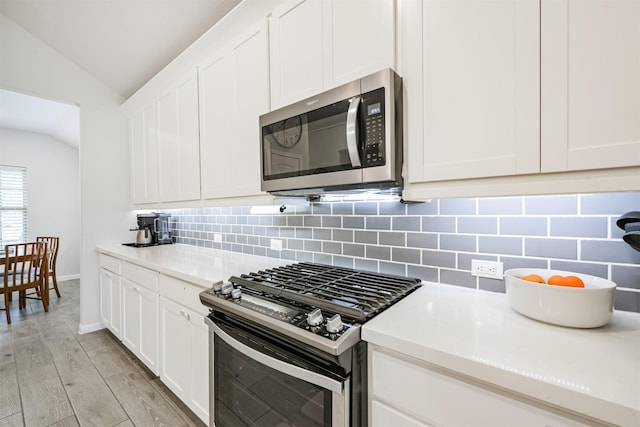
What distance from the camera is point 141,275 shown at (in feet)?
7.12

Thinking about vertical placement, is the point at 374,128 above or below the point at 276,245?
above

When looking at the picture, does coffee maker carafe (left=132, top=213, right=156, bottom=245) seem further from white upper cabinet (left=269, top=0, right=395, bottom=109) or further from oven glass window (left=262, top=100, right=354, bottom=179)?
white upper cabinet (left=269, top=0, right=395, bottom=109)

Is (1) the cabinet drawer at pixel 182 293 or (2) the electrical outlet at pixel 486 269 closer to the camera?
(2) the electrical outlet at pixel 486 269

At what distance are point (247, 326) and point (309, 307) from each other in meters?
0.29

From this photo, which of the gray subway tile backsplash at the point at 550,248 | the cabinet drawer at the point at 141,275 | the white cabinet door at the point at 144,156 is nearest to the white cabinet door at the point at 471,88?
the gray subway tile backsplash at the point at 550,248

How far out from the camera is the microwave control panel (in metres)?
1.04

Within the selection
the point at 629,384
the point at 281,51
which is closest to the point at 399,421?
the point at 629,384

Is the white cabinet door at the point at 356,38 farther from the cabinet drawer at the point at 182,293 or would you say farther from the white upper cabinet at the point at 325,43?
the cabinet drawer at the point at 182,293

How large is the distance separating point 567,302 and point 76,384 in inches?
121

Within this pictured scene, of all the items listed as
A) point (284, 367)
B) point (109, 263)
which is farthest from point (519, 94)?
point (109, 263)

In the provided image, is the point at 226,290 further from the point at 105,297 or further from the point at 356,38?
the point at 105,297

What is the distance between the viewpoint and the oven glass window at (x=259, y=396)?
939 mm

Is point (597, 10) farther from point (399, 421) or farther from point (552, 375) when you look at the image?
point (399, 421)

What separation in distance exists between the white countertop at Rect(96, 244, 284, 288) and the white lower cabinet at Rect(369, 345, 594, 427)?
995 millimetres
